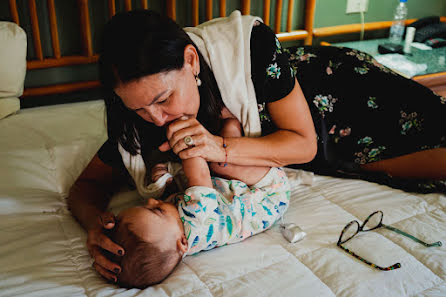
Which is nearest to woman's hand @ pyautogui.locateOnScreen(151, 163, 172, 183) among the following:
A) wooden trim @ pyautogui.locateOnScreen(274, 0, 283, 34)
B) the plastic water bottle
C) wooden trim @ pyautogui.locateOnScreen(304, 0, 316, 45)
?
wooden trim @ pyautogui.locateOnScreen(274, 0, 283, 34)

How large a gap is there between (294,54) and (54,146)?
2.88 ft

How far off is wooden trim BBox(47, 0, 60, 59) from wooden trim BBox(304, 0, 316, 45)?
1257 millimetres

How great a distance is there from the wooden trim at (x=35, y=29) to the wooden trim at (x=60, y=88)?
5.2 inches

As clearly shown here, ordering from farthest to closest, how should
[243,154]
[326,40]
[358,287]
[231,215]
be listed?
[326,40] < [243,154] < [231,215] < [358,287]

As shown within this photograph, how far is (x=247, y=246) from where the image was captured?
1.05m

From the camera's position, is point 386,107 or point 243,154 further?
point 386,107

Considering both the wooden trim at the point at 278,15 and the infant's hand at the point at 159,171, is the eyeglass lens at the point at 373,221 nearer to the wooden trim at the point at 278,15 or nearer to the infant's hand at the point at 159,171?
the infant's hand at the point at 159,171

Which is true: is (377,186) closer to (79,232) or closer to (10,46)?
(79,232)

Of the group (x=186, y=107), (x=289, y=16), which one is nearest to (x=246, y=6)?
(x=289, y=16)

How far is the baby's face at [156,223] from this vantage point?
0.91m

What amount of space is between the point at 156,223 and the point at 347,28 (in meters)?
1.86

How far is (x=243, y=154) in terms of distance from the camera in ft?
3.78

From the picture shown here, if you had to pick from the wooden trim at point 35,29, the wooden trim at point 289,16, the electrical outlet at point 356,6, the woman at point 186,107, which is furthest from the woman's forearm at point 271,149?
the electrical outlet at point 356,6

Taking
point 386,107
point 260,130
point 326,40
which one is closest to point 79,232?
point 260,130
